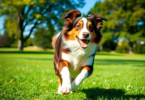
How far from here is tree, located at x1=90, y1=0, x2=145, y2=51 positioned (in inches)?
1510

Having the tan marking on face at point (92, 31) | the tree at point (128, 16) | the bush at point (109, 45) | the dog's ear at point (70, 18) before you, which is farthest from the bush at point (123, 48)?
the dog's ear at point (70, 18)

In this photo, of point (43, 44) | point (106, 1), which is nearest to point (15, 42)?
point (43, 44)

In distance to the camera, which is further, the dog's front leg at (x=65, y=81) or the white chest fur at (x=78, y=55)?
the white chest fur at (x=78, y=55)

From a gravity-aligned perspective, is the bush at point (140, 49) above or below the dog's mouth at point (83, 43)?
below

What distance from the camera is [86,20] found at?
2.90m

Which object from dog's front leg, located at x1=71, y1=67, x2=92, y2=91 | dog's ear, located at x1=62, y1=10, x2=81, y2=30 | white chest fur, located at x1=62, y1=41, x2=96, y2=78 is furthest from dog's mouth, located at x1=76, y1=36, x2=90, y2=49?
dog's front leg, located at x1=71, y1=67, x2=92, y2=91

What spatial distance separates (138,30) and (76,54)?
4287 cm

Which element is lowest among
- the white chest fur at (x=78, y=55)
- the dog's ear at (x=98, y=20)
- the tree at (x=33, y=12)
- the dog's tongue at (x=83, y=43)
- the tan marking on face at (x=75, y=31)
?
the white chest fur at (x=78, y=55)

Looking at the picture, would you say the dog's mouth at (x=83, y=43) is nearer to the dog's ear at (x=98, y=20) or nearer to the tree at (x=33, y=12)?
the dog's ear at (x=98, y=20)

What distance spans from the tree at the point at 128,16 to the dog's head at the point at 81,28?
1513 inches

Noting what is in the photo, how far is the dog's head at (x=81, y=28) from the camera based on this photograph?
2.83m

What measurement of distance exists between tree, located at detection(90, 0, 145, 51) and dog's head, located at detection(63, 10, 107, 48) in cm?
3843

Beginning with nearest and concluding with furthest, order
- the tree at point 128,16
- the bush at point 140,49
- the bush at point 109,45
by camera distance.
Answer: the bush at point 140,49
the tree at point 128,16
the bush at point 109,45

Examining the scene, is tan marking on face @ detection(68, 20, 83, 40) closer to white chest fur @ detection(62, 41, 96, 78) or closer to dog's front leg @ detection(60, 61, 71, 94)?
white chest fur @ detection(62, 41, 96, 78)
